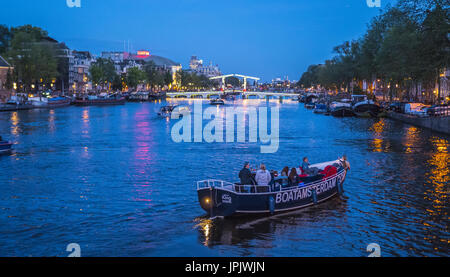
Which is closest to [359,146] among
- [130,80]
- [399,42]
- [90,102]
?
[399,42]

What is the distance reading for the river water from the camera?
18.9 metres

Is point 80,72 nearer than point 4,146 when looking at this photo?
No

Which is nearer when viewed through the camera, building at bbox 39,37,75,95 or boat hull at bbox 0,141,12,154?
boat hull at bbox 0,141,12,154

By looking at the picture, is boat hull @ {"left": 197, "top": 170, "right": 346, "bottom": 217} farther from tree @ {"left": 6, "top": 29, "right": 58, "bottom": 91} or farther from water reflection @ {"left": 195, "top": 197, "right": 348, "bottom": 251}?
tree @ {"left": 6, "top": 29, "right": 58, "bottom": 91}

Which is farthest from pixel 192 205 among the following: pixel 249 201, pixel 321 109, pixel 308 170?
pixel 321 109

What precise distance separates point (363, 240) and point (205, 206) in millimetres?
6407

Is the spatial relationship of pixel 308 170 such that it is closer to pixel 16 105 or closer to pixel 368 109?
pixel 368 109

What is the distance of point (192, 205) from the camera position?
80.5 ft

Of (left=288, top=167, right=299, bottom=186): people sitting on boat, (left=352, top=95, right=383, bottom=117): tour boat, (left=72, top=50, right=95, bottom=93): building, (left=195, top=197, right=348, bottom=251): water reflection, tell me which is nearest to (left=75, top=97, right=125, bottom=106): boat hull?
(left=72, top=50, right=95, bottom=93): building

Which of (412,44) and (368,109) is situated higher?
(412,44)

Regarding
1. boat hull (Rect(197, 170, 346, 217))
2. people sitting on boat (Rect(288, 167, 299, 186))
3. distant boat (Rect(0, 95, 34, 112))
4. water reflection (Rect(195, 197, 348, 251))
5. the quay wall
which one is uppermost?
distant boat (Rect(0, 95, 34, 112))

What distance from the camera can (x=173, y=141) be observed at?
53625 millimetres

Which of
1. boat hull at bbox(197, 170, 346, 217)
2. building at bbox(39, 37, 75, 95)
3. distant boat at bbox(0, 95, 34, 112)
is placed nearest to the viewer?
boat hull at bbox(197, 170, 346, 217)

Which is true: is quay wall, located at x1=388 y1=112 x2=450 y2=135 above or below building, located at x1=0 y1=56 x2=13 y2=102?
below
